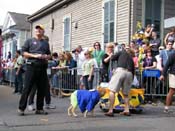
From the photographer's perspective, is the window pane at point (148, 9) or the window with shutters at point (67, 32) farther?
the window with shutters at point (67, 32)

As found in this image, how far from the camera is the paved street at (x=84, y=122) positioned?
8.30m

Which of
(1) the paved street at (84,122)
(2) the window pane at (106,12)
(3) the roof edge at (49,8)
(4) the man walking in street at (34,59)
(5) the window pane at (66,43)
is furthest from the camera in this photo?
(3) the roof edge at (49,8)

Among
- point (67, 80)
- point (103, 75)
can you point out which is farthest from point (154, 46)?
point (67, 80)

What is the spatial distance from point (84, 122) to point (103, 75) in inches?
154

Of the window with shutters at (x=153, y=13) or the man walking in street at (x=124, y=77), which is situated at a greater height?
the window with shutters at (x=153, y=13)

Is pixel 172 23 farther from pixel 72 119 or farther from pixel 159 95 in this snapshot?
pixel 72 119

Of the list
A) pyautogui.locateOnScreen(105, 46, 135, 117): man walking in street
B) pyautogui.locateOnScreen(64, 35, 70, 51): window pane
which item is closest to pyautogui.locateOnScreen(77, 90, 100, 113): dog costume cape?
pyautogui.locateOnScreen(105, 46, 135, 117): man walking in street

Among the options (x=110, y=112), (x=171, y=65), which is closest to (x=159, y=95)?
(x=171, y=65)

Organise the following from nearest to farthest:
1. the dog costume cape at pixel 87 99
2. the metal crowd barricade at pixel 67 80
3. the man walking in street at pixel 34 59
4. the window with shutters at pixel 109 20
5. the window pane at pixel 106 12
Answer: the dog costume cape at pixel 87 99 < the man walking in street at pixel 34 59 < the metal crowd barricade at pixel 67 80 < the window with shutters at pixel 109 20 < the window pane at pixel 106 12

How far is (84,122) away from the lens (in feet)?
29.7

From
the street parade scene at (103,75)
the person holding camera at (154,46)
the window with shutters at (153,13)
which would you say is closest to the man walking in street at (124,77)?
the street parade scene at (103,75)

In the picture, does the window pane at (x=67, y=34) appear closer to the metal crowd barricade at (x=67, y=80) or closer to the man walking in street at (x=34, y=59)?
the metal crowd barricade at (x=67, y=80)

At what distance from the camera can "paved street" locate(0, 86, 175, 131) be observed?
830 cm

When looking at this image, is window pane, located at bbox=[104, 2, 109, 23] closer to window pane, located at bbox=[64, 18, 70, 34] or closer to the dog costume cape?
window pane, located at bbox=[64, 18, 70, 34]
